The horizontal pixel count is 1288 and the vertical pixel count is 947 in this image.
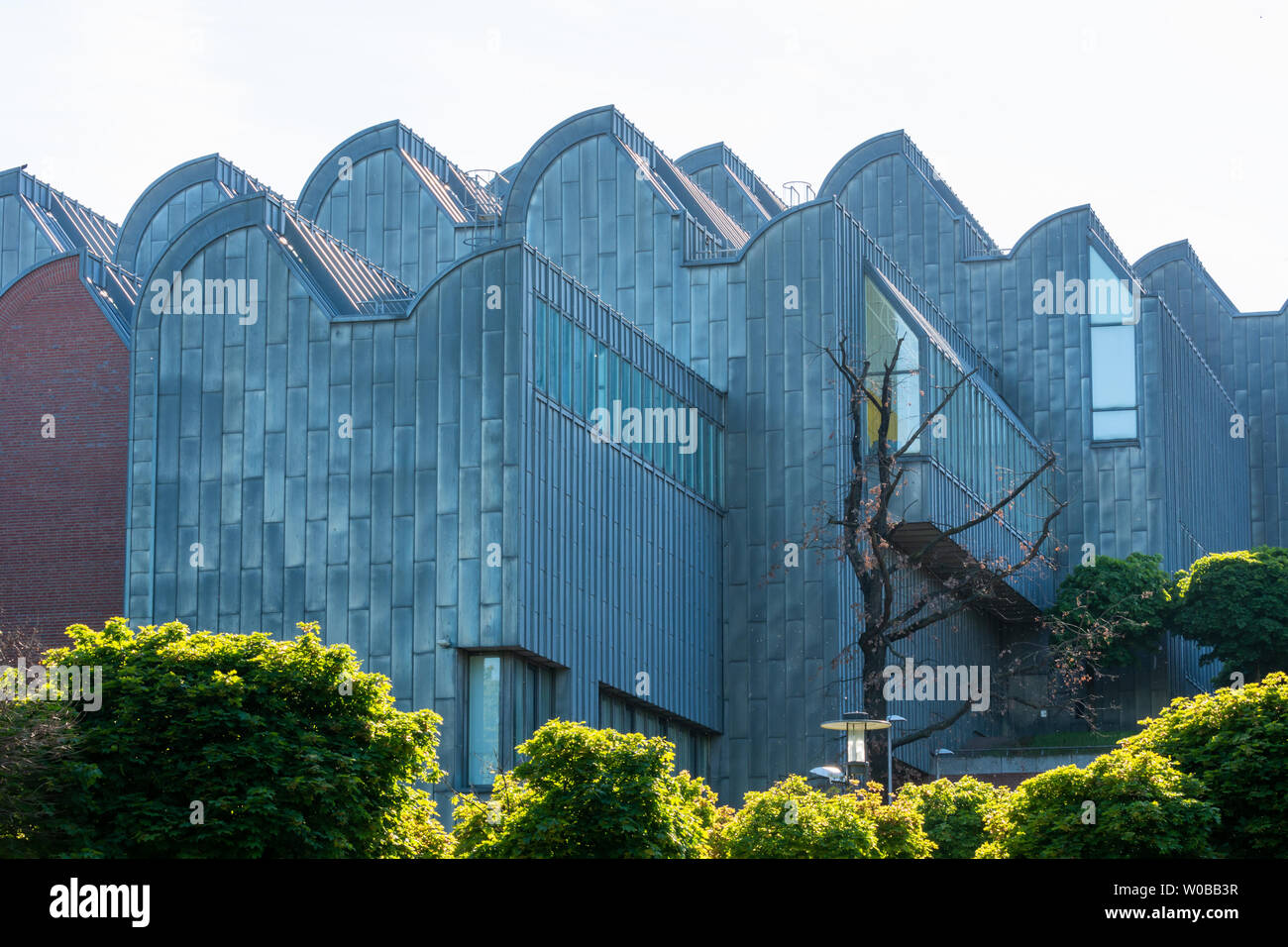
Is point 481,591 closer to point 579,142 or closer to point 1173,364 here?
point 579,142

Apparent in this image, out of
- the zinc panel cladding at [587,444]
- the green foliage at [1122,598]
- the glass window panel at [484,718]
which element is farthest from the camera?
the green foliage at [1122,598]

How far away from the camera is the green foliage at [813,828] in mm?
31578

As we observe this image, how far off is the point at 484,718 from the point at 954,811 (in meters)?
12.1

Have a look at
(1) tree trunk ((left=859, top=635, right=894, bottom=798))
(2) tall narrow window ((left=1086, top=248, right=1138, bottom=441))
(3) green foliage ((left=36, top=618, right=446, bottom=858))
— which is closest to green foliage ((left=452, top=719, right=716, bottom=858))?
(3) green foliage ((left=36, top=618, right=446, bottom=858))

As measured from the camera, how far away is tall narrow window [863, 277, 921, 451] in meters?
57.7

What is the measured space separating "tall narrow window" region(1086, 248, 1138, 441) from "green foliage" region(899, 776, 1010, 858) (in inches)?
1547

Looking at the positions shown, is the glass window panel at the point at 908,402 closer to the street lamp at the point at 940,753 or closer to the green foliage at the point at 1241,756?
the street lamp at the point at 940,753

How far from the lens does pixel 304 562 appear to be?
155 feet

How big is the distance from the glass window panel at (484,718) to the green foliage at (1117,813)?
1632 cm

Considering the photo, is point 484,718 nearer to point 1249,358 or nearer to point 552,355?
point 552,355

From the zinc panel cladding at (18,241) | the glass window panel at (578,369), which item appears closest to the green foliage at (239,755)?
the glass window panel at (578,369)

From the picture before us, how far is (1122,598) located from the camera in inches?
2712
